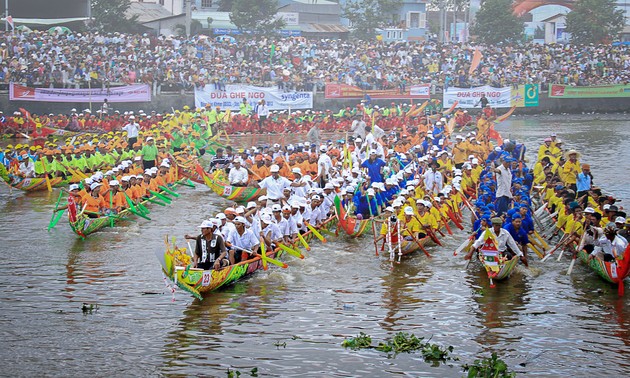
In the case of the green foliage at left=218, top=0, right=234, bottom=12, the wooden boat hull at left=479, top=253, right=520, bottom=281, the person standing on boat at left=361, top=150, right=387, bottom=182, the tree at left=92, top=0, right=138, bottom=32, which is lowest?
the wooden boat hull at left=479, top=253, right=520, bottom=281

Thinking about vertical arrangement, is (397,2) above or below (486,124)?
above

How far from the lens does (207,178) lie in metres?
19.8

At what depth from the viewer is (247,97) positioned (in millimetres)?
34500

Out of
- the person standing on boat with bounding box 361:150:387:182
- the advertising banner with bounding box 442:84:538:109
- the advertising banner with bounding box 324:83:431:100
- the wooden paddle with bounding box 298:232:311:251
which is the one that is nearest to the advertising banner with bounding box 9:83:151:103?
the advertising banner with bounding box 324:83:431:100

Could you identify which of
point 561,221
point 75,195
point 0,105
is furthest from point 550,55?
point 75,195

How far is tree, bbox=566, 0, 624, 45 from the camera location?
1761 inches

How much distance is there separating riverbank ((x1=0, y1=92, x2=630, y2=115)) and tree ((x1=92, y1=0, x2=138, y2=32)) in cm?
825

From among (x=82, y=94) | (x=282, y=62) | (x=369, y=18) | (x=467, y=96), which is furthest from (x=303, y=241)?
(x=369, y=18)

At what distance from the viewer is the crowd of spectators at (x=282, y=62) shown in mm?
31641

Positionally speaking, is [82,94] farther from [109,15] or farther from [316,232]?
[316,232]

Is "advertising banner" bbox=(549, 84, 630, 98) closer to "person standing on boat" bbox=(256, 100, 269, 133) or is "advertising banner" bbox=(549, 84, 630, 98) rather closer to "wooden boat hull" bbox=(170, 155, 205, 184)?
"person standing on boat" bbox=(256, 100, 269, 133)

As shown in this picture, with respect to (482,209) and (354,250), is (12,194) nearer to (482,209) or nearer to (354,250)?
(354,250)

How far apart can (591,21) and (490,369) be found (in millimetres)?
38677

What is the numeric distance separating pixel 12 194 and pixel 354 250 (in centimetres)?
986
